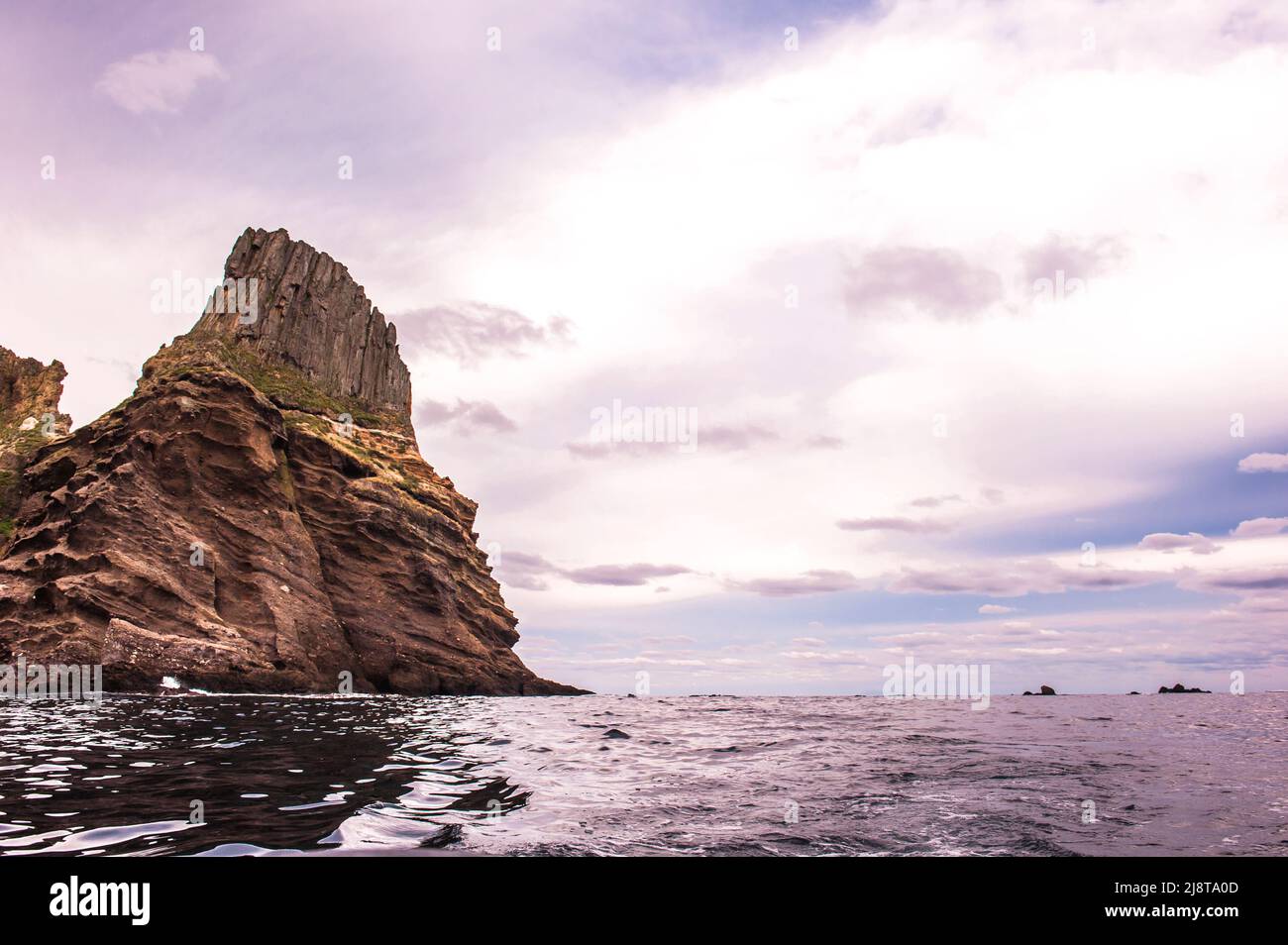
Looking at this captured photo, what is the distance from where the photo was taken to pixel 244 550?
59.0 meters

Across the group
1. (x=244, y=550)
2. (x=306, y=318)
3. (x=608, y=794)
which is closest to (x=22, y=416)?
(x=306, y=318)

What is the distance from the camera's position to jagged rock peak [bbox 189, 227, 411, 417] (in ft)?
324

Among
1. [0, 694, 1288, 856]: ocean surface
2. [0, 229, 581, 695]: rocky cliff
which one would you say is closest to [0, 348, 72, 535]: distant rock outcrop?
[0, 229, 581, 695]: rocky cliff

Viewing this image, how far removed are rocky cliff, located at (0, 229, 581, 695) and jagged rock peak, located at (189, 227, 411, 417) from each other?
1746 millimetres

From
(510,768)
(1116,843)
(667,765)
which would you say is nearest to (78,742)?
(510,768)

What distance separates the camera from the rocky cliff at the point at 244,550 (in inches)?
1844

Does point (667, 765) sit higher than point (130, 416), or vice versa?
point (130, 416)

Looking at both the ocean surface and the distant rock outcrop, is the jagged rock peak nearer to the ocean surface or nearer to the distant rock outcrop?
the distant rock outcrop

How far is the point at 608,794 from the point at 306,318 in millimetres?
106387

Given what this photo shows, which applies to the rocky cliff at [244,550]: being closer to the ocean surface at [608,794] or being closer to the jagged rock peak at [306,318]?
the jagged rock peak at [306,318]

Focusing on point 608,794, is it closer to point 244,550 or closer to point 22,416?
point 244,550
